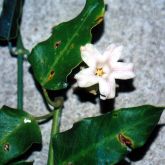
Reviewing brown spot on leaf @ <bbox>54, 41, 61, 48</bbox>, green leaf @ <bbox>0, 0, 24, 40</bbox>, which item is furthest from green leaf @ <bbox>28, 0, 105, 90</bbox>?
green leaf @ <bbox>0, 0, 24, 40</bbox>

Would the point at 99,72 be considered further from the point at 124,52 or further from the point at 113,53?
the point at 124,52

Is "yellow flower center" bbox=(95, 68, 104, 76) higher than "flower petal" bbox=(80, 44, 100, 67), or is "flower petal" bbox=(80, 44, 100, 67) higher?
"flower petal" bbox=(80, 44, 100, 67)

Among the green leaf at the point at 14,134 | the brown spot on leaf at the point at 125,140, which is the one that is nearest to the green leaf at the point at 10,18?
the green leaf at the point at 14,134

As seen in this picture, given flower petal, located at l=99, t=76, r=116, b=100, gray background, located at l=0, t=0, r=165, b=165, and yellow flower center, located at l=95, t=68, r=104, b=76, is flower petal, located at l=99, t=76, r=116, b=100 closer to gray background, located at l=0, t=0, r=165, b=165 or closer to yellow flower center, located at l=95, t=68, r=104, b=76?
yellow flower center, located at l=95, t=68, r=104, b=76

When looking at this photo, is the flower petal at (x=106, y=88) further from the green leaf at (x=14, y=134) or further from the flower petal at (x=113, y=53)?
the green leaf at (x=14, y=134)

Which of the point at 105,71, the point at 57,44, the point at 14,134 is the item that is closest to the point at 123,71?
the point at 105,71

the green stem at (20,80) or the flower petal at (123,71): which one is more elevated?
the flower petal at (123,71)

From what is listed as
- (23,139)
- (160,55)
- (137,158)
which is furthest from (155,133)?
(23,139)

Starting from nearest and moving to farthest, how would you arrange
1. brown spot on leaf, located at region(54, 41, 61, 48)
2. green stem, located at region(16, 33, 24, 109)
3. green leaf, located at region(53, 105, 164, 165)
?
green leaf, located at region(53, 105, 164, 165)
brown spot on leaf, located at region(54, 41, 61, 48)
green stem, located at region(16, 33, 24, 109)
